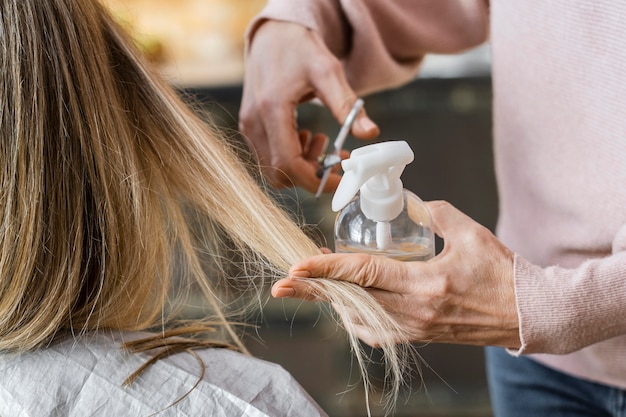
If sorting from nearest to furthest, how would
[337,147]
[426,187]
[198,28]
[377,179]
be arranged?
[377,179] < [337,147] < [426,187] < [198,28]

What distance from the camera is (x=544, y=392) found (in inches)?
42.0

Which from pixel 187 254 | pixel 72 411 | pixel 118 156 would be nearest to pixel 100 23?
pixel 118 156

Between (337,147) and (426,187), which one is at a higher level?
(337,147)

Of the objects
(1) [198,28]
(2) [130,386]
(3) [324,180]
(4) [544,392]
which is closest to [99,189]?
(2) [130,386]

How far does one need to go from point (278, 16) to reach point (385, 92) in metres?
1.38

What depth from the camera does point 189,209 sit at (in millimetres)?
896

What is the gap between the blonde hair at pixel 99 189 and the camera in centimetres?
68

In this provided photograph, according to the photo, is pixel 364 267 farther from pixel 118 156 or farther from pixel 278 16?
pixel 278 16

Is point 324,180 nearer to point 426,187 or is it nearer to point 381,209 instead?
point 381,209

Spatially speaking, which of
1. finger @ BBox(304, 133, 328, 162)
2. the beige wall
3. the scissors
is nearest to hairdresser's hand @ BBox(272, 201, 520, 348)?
the scissors

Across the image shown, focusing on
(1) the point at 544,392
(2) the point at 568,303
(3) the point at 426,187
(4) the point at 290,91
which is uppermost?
(4) the point at 290,91

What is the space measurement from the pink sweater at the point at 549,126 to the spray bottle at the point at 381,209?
11 centimetres

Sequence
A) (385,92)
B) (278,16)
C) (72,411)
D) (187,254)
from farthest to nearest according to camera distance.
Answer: (385,92) → (278,16) → (187,254) → (72,411)

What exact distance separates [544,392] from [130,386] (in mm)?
626
